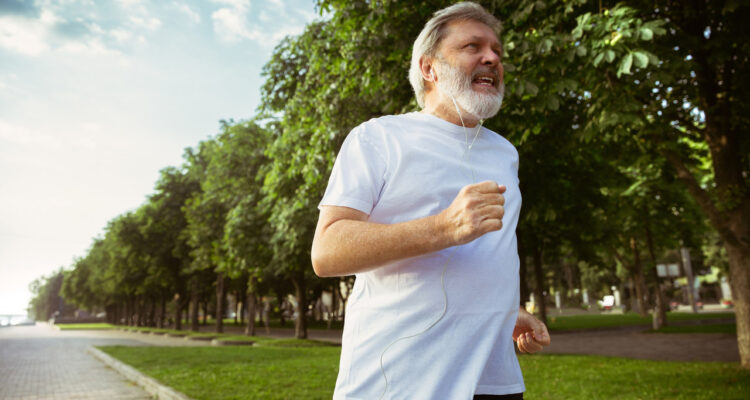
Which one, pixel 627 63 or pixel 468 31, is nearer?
pixel 468 31

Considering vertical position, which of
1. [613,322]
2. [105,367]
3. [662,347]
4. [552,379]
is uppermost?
Result: [552,379]

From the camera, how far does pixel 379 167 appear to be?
141 cm

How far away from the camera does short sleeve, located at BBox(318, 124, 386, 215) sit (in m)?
1.35

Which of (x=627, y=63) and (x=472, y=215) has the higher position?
(x=627, y=63)

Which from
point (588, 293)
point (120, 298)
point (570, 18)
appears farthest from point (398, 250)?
point (120, 298)

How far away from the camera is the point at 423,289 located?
4.30 ft

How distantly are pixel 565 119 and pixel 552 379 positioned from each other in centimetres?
461

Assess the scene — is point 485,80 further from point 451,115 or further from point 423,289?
point 423,289

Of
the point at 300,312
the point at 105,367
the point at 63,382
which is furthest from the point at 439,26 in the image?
the point at 300,312

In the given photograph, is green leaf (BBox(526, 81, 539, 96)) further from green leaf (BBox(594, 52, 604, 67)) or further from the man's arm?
the man's arm

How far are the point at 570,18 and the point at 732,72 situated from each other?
431 cm

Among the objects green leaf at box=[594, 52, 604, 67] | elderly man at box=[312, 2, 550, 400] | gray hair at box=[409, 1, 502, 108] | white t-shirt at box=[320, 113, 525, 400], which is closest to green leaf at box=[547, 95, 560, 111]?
green leaf at box=[594, 52, 604, 67]

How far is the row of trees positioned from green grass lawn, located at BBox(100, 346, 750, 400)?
5.51 feet

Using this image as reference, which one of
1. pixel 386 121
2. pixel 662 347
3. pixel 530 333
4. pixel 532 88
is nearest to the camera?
pixel 386 121
